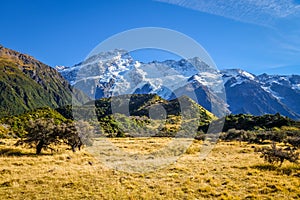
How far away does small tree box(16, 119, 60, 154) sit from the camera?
141 ft

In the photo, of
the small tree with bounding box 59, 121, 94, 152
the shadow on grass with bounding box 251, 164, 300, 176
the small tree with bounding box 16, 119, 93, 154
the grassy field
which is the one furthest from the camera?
the small tree with bounding box 59, 121, 94, 152

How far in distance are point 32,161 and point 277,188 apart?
26.7 metres

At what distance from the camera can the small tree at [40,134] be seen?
42.9 metres

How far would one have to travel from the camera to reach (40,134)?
141ft

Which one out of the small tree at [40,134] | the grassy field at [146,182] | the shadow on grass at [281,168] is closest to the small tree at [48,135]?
the small tree at [40,134]

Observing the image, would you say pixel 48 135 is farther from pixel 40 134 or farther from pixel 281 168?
pixel 281 168

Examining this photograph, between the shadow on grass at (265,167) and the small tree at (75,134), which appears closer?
the shadow on grass at (265,167)

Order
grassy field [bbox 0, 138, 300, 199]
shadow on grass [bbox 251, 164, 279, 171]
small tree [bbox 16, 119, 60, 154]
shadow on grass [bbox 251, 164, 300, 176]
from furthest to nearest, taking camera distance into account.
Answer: small tree [bbox 16, 119, 60, 154] → shadow on grass [bbox 251, 164, 279, 171] → shadow on grass [bbox 251, 164, 300, 176] → grassy field [bbox 0, 138, 300, 199]

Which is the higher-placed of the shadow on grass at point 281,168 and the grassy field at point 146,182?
the shadow on grass at point 281,168

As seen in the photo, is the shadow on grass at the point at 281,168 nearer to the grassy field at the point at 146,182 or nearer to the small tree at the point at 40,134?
the grassy field at the point at 146,182

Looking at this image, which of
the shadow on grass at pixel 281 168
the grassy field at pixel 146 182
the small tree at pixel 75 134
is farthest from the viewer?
the small tree at pixel 75 134

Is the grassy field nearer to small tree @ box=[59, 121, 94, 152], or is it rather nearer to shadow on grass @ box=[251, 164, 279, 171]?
shadow on grass @ box=[251, 164, 279, 171]

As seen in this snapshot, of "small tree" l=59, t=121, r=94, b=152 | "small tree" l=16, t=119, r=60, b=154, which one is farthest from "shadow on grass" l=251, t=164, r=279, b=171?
"small tree" l=16, t=119, r=60, b=154

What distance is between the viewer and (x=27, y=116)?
158000 millimetres
